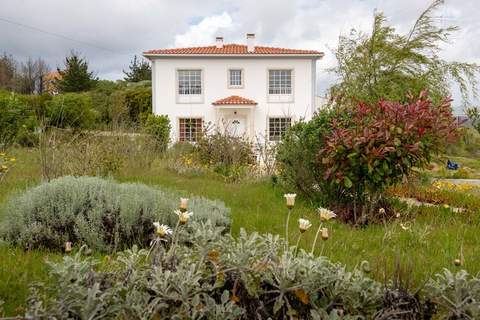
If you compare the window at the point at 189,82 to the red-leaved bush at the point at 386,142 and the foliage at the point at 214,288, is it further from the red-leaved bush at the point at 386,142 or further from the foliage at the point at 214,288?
the foliage at the point at 214,288

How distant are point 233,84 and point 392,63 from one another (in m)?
9.78

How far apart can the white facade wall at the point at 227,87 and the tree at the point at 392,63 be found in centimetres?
754

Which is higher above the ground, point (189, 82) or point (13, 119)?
point (189, 82)

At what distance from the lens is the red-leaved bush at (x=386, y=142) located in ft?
15.0

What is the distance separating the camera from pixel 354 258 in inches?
132

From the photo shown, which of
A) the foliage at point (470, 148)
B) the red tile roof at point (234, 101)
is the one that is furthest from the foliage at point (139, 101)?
the foliage at point (470, 148)

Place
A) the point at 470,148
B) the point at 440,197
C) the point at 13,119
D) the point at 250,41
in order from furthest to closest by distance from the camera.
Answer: the point at 250,41 → the point at 470,148 → the point at 13,119 → the point at 440,197

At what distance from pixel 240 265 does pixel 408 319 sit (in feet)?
2.67

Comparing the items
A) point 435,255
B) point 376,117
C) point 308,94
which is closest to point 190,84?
point 308,94

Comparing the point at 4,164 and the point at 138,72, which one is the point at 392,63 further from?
the point at 138,72

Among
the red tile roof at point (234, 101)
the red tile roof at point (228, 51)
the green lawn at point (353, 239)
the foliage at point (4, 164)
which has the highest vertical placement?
the red tile roof at point (228, 51)

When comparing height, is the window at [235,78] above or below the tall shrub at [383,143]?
above

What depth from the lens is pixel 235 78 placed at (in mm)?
22391

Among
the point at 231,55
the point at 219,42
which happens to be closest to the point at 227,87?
the point at 231,55
